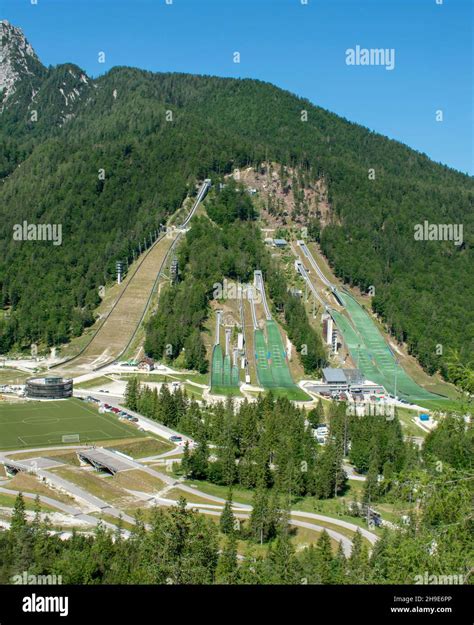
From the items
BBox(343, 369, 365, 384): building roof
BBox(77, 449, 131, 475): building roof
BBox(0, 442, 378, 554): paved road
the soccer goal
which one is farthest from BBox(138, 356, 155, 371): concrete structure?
BBox(0, 442, 378, 554): paved road

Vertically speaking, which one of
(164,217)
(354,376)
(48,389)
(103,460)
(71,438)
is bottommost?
(103,460)

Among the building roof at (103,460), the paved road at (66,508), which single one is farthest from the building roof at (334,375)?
the paved road at (66,508)

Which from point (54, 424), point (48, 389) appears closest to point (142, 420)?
point (54, 424)

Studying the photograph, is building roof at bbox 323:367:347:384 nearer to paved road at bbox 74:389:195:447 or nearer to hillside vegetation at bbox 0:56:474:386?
hillside vegetation at bbox 0:56:474:386

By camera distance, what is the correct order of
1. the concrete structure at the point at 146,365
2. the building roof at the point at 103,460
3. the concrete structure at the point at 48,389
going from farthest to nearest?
the concrete structure at the point at 146,365
the concrete structure at the point at 48,389
the building roof at the point at 103,460

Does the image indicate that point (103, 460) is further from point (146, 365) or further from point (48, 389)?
point (146, 365)

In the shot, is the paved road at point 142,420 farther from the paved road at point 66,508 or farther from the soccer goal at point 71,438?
the paved road at point 66,508

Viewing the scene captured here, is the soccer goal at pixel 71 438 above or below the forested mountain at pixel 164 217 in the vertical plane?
below

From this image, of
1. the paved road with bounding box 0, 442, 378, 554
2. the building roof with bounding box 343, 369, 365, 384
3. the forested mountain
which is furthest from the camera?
the forested mountain
